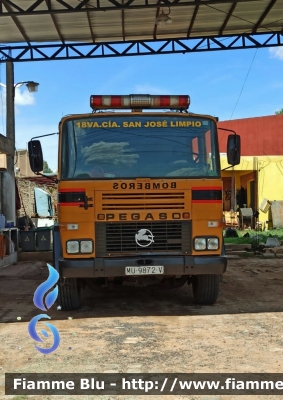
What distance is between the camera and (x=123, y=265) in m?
5.92

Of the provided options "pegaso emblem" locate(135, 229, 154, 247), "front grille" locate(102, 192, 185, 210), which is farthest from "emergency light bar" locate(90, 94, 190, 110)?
"pegaso emblem" locate(135, 229, 154, 247)

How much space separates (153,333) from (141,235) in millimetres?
1237

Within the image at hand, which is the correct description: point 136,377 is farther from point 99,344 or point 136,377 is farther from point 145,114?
point 145,114

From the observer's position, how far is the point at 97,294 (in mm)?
7953

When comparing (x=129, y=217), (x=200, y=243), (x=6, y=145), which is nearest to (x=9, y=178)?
(x=6, y=145)

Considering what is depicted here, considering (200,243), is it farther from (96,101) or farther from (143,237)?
(96,101)

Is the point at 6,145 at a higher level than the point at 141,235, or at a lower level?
higher

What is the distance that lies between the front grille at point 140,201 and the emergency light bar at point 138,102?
1394mm

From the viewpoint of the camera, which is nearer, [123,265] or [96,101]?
[123,265]

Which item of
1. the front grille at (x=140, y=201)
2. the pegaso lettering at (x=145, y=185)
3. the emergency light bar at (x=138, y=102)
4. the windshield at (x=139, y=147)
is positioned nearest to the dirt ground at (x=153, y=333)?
the front grille at (x=140, y=201)

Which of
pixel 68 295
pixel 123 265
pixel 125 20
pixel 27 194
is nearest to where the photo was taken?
pixel 123 265

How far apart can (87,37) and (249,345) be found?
9.22 m

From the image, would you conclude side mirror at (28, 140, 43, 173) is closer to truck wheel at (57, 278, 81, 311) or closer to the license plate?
truck wheel at (57, 278, 81, 311)

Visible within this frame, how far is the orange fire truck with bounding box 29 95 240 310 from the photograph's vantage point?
5.94 m
